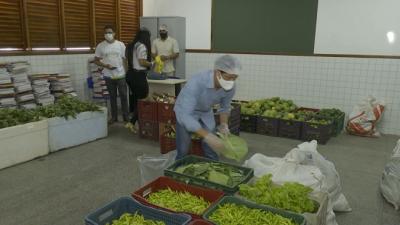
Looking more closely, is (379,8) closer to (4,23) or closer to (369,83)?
(369,83)

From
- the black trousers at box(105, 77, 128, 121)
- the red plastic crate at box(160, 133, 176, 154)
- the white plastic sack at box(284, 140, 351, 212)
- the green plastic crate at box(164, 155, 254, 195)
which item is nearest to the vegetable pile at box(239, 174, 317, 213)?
the green plastic crate at box(164, 155, 254, 195)

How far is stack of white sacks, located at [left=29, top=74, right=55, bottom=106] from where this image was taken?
496 cm

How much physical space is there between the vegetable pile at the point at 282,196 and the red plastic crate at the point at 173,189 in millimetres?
169

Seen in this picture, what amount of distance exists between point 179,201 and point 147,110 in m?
2.77

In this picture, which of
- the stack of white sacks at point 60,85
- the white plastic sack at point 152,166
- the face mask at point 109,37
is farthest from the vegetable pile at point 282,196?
the stack of white sacks at point 60,85

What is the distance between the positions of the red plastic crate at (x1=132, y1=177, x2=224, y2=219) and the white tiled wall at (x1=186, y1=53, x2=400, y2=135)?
415cm

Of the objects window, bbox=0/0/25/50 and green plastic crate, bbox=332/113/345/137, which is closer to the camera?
window, bbox=0/0/25/50

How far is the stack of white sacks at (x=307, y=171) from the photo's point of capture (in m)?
2.36

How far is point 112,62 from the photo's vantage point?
5309 millimetres

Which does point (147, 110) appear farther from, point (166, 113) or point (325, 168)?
point (325, 168)

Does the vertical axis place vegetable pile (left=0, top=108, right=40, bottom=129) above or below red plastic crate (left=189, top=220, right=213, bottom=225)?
above

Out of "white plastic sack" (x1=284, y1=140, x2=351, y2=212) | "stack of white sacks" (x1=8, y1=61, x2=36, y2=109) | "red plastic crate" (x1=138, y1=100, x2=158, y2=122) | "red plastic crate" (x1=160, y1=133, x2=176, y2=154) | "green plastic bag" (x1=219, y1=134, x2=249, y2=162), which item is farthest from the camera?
"stack of white sacks" (x1=8, y1=61, x2=36, y2=109)

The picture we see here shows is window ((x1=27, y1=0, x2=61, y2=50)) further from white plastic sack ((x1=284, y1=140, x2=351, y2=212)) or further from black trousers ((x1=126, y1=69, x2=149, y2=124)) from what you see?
white plastic sack ((x1=284, y1=140, x2=351, y2=212))

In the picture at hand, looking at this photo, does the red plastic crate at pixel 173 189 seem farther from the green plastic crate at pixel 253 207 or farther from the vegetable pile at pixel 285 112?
the vegetable pile at pixel 285 112
